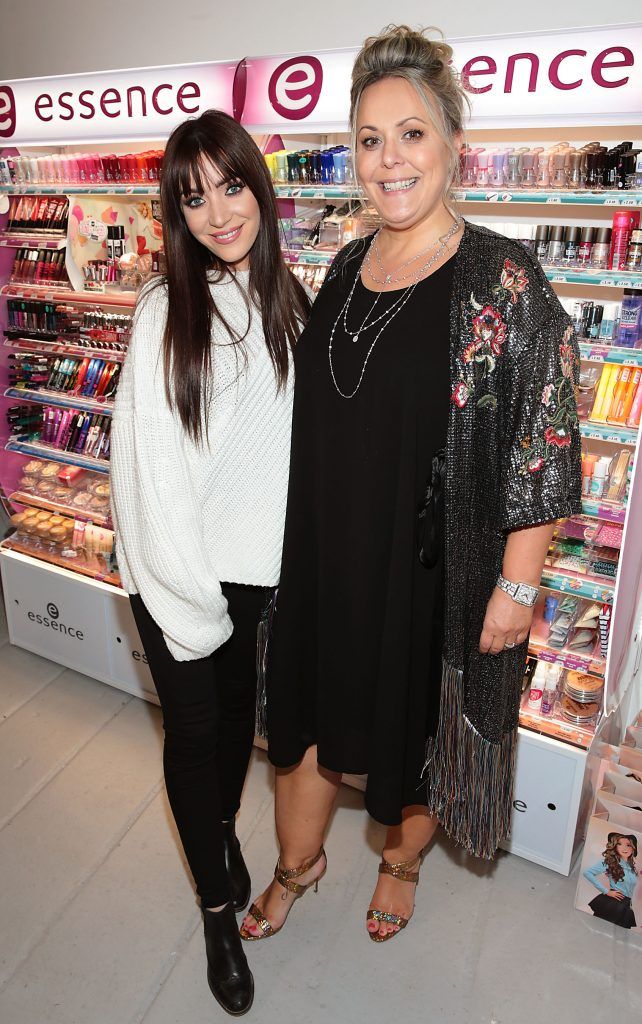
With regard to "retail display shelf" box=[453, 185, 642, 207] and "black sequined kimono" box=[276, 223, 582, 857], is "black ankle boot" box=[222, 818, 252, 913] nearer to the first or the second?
"black sequined kimono" box=[276, 223, 582, 857]

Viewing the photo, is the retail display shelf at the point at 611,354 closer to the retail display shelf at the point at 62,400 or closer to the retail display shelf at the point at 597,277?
the retail display shelf at the point at 597,277

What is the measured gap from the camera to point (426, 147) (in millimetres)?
1348

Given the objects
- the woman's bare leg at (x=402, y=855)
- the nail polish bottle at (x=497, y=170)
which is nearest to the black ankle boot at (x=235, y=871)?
the woman's bare leg at (x=402, y=855)

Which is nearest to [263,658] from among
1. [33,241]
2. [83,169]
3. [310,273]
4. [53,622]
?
[310,273]

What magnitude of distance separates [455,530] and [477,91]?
102cm

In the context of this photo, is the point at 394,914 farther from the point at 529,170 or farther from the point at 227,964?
the point at 529,170

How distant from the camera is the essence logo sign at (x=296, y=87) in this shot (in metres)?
1.96

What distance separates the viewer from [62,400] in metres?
2.96

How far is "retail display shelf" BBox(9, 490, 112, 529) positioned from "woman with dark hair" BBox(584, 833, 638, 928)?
195 cm

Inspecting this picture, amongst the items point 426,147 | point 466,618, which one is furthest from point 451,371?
point 466,618

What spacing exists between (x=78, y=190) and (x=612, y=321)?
1777mm

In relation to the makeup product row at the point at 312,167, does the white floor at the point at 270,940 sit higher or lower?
lower

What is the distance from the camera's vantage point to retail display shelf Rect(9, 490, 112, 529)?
3.03 m

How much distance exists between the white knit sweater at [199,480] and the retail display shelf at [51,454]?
1.39 meters
